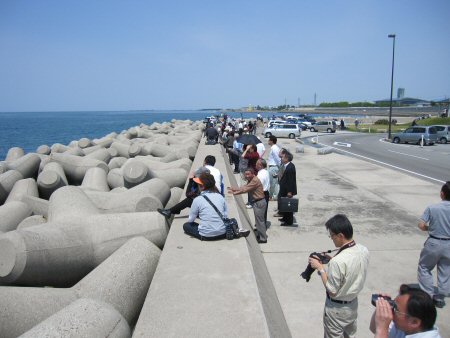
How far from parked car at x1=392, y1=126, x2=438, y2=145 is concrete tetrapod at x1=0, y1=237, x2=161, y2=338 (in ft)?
95.8

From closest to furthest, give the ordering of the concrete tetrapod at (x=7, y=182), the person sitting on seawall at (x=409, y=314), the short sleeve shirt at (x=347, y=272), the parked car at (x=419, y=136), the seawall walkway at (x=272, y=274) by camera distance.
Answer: the person sitting on seawall at (x=409, y=314) → the short sleeve shirt at (x=347, y=272) → the seawall walkway at (x=272, y=274) → the concrete tetrapod at (x=7, y=182) → the parked car at (x=419, y=136)

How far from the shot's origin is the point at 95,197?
814 cm

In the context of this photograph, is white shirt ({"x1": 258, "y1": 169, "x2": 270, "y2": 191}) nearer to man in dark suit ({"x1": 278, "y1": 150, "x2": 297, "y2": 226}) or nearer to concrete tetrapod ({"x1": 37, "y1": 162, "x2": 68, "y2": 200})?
man in dark suit ({"x1": 278, "y1": 150, "x2": 297, "y2": 226})

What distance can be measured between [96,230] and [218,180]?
2.54 meters

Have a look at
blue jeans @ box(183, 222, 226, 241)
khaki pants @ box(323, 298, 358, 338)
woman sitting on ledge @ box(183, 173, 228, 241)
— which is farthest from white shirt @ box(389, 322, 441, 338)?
blue jeans @ box(183, 222, 226, 241)

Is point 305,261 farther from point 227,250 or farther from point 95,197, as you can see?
point 95,197

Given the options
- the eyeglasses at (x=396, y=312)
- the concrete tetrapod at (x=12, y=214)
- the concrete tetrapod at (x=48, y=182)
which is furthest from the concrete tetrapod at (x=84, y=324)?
the concrete tetrapod at (x=48, y=182)

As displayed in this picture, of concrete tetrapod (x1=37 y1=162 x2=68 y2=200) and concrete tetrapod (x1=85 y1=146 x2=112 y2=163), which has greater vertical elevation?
concrete tetrapod (x1=85 y1=146 x2=112 y2=163)

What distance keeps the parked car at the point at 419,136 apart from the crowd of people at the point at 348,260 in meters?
23.6

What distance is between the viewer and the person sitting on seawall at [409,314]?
2287 millimetres

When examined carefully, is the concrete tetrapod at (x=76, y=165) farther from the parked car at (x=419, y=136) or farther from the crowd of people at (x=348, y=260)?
the parked car at (x=419, y=136)

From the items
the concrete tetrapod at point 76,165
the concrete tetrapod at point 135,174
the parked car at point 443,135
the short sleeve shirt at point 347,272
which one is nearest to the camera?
the short sleeve shirt at point 347,272

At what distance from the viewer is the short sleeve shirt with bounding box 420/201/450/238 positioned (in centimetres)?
495

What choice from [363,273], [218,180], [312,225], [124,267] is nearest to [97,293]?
[124,267]
